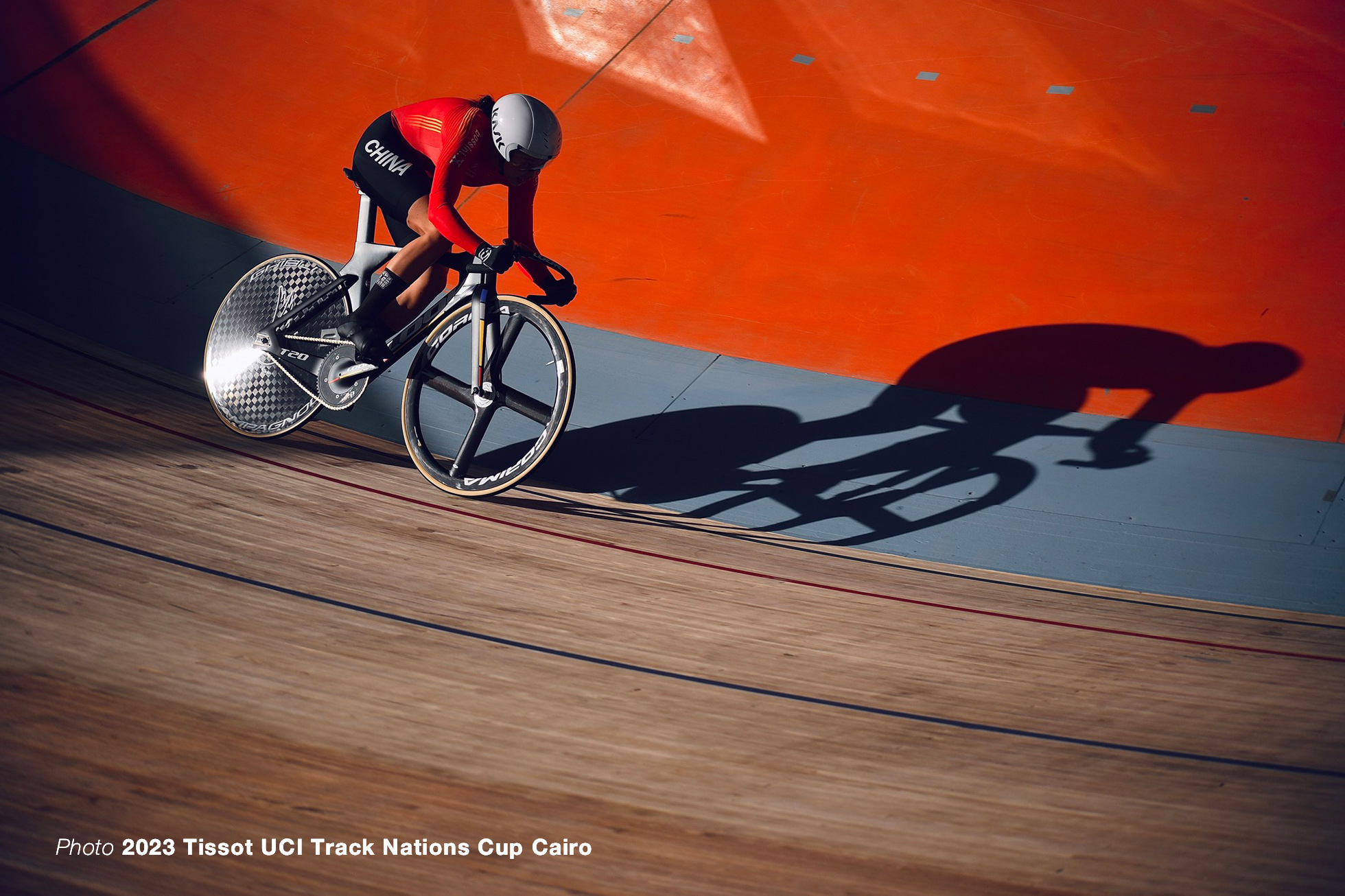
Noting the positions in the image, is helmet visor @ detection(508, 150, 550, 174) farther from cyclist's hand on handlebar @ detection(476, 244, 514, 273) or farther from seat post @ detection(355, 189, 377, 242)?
seat post @ detection(355, 189, 377, 242)

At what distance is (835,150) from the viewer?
14.1 feet

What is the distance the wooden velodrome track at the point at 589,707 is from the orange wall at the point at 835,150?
1388 millimetres

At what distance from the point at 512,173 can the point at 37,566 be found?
1.44 m

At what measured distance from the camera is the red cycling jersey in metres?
2.28

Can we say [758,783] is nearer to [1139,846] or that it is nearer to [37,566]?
[1139,846]

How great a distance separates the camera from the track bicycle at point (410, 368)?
2.36 metres

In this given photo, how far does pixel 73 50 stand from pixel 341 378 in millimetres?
3906

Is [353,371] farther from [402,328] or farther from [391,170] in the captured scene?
[391,170]

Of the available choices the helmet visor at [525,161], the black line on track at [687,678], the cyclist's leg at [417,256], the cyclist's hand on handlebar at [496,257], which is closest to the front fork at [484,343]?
the cyclist's hand on handlebar at [496,257]

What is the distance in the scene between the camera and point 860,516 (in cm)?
270

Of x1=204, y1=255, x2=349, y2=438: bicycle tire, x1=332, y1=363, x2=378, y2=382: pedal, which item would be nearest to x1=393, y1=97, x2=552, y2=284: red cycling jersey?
x1=332, y1=363, x2=378, y2=382: pedal

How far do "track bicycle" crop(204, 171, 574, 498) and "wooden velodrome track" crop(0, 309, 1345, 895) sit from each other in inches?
10.5

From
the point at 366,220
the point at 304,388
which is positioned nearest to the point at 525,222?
the point at 366,220

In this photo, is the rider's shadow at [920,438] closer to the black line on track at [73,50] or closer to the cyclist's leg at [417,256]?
the cyclist's leg at [417,256]
